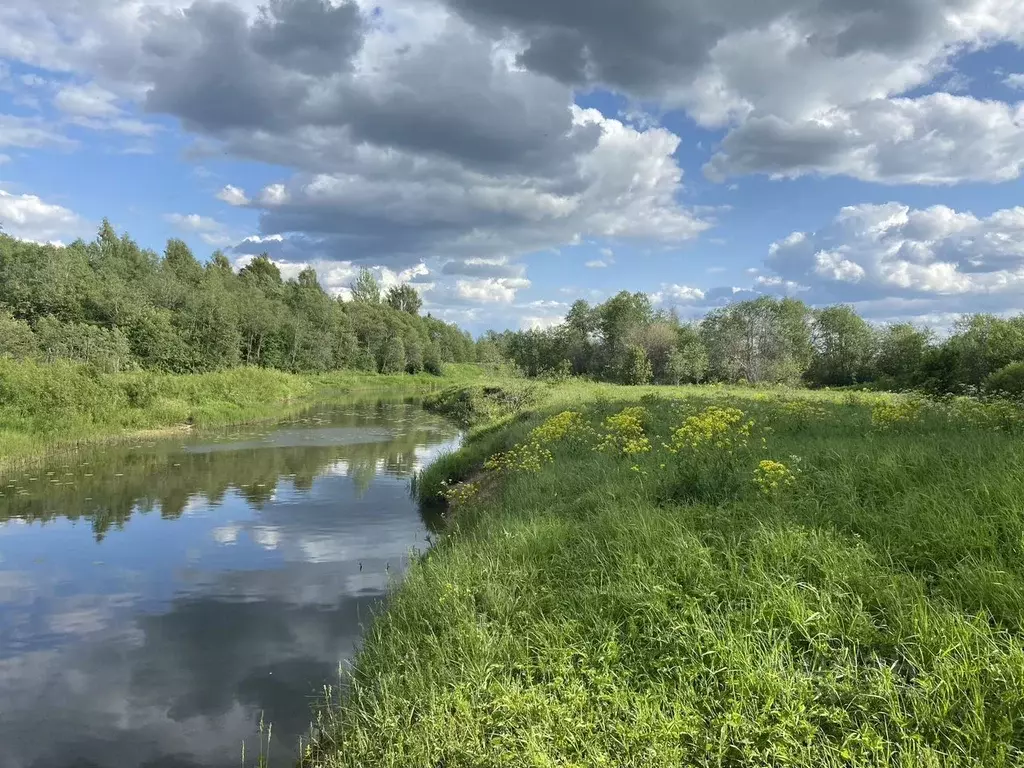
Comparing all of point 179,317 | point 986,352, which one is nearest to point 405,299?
point 179,317

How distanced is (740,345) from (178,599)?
56929 millimetres

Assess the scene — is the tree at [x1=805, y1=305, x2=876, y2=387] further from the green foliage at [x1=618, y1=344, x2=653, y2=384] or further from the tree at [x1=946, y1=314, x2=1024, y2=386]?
the tree at [x1=946, y1=314, x2=1024, y2=386]

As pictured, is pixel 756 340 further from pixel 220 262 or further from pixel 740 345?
pixel 220 262

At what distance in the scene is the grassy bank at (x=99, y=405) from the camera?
21.5 metres

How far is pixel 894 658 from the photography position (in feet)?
13.3

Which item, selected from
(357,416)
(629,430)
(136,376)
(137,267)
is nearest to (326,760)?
(629,430)

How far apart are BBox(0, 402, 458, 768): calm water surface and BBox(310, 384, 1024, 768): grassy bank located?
1760 mm

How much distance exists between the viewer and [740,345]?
194 ft

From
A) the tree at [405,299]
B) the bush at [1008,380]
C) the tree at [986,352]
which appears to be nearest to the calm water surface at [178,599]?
the bush at [1008,380]

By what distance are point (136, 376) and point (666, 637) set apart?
30438mm

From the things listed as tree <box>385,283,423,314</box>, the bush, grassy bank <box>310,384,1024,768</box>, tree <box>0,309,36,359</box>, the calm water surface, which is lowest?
the calm water surface

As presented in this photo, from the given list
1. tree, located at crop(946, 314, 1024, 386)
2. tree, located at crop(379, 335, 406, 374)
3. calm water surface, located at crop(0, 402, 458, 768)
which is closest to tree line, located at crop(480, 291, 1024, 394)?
tree, located at crop(946, 314, 1024, 386)

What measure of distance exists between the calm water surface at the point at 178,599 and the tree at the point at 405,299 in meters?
107

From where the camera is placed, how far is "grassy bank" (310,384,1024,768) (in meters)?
3.61
